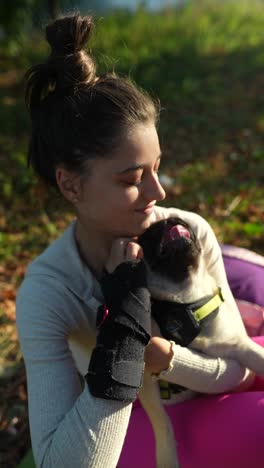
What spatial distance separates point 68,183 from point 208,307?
0.60m

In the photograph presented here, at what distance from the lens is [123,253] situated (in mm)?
1710

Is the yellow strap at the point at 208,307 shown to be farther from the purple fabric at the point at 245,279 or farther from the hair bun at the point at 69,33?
the hair bun at the point at 69,33

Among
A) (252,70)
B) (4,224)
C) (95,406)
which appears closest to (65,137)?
(95,406)

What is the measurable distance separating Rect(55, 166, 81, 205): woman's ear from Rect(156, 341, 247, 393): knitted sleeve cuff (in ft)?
1.88

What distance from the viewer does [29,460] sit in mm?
2377

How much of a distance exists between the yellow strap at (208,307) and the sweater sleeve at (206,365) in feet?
0.36

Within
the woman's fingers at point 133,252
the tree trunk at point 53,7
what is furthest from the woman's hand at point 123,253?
the tree trunk at point 53,7

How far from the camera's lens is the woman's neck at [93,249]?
197 centimetres

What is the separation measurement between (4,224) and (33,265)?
8.34ft

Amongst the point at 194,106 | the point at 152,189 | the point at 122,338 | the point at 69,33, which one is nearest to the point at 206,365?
the point at 122,338

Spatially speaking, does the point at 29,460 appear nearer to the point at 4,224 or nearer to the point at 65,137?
the point at 65,137

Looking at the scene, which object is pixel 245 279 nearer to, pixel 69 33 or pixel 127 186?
pixel 127 186

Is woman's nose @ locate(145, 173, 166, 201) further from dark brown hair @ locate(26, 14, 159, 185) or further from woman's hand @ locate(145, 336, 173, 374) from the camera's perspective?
woman's hand @ locate(145, 336, 173, 374)

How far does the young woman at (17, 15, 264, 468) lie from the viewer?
1.58 metres
